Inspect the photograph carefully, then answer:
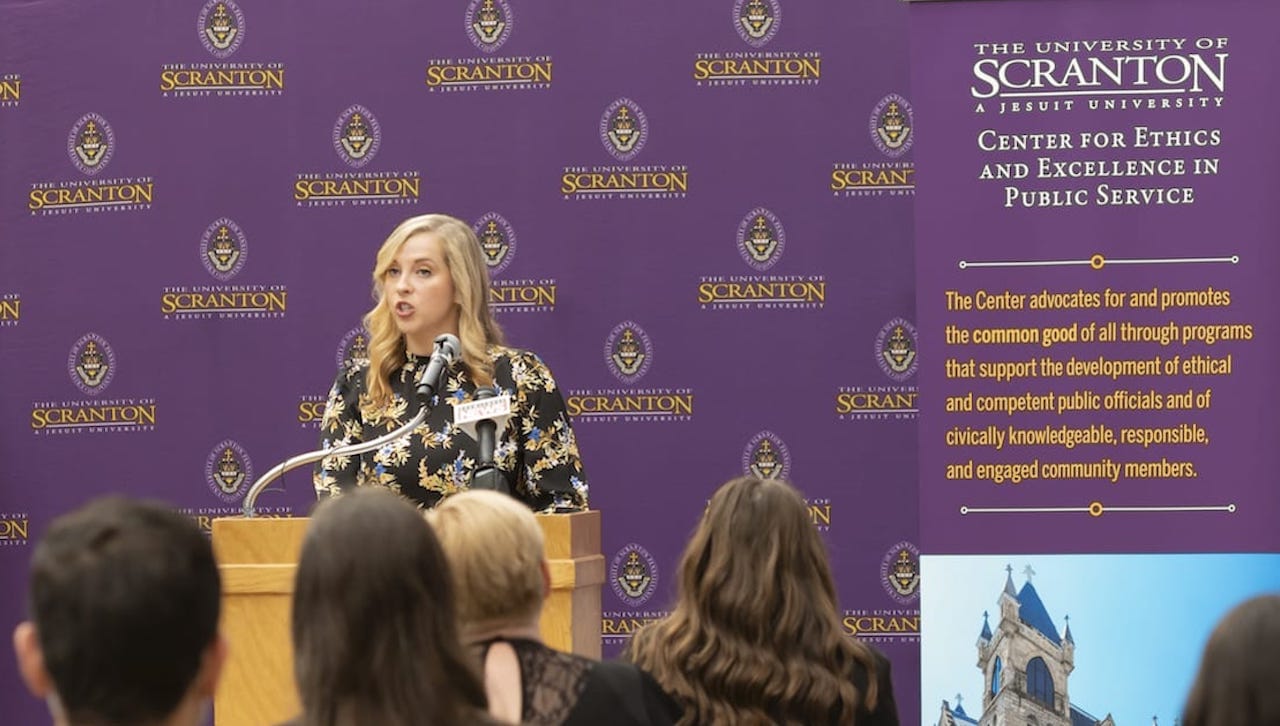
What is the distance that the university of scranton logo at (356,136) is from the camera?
20.5 ft

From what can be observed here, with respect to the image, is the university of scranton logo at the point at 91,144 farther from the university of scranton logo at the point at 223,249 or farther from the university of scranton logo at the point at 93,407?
the university of scranton logo at the point at 93,407

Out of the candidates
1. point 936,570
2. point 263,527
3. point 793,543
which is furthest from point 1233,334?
point 263,527

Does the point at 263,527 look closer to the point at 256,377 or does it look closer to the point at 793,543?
the point at 793,543

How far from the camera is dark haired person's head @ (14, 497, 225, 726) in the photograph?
1.75m

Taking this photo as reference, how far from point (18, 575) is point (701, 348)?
2.58 meters

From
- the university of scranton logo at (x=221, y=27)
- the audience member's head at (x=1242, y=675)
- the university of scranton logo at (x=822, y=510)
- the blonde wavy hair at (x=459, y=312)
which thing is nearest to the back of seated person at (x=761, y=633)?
the audience member's head at (x=1242, y=675)

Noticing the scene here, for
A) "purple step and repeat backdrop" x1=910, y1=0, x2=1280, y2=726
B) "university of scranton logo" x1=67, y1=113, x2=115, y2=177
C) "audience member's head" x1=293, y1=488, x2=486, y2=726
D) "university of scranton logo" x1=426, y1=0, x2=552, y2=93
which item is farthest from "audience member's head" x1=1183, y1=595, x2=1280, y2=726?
"university of scranton logo" x1=67, y1=113, x2=115, y2=177

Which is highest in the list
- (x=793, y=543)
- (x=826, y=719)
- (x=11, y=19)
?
(x=11, y=19)

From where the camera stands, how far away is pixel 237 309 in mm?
6301

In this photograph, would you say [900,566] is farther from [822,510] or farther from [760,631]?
[760,631]

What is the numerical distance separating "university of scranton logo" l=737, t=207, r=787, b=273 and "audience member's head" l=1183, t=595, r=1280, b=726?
169 inches

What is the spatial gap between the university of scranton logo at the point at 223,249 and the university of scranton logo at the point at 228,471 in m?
0.60

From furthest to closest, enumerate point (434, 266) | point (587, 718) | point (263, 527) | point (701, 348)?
point (701, 348), point (434, 266), point (263, 527), point (587, 718)

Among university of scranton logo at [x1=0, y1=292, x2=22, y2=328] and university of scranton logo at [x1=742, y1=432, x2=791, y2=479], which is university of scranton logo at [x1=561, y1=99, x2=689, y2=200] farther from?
university of scranton logo at [x1=0, y1=292, x2=22, y2=328]
